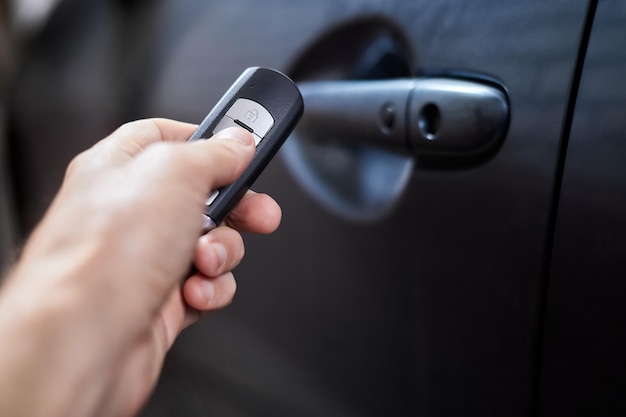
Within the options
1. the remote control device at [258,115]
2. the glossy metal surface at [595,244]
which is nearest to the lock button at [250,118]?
the remote control device at [258,115]

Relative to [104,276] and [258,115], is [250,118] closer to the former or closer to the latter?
[258,115]

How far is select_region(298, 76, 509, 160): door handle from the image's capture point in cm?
47

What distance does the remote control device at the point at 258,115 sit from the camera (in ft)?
1.56

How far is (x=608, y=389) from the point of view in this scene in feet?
1.36

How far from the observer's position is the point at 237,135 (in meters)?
0.46

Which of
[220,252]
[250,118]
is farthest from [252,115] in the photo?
[220,252]

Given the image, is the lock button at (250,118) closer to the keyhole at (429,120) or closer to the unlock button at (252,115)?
the unlock button at (252,115)

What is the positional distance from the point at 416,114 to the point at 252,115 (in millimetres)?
124

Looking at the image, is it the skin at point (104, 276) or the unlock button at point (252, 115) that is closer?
the skin at point (104, 276)

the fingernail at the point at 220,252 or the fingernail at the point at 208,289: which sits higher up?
the fingernail at the point at 220,252

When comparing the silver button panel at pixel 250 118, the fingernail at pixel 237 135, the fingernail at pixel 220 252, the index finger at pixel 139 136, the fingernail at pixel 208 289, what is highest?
the silver button panel at pixel 250 118

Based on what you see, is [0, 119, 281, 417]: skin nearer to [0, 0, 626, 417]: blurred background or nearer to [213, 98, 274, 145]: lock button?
[213, 98, 274, 145]: lock button

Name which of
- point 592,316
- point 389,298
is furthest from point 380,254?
point 592,316

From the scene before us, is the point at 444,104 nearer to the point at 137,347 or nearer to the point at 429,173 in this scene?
the point at 429,173
